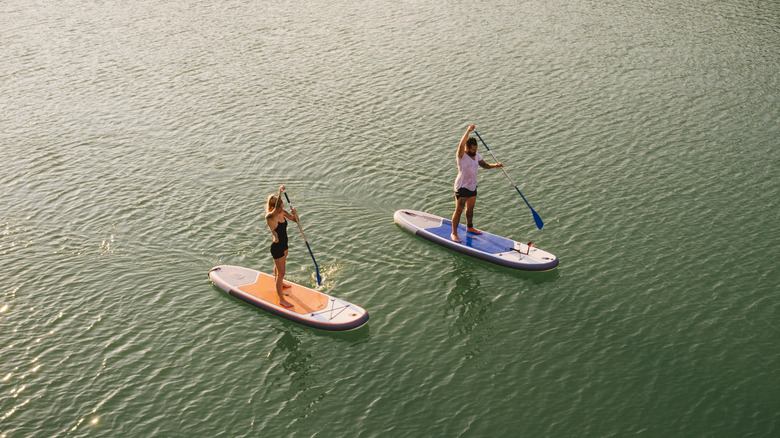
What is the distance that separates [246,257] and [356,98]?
13503mm

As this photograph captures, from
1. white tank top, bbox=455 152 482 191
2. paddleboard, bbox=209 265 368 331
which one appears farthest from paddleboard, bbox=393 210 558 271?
paddleboard, bbox=209 265 368 331

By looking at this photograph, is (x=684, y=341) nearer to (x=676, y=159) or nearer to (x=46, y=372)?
(x=676, y=159)

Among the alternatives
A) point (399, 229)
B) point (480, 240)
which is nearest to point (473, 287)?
point (480, 240)

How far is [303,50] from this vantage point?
126ft

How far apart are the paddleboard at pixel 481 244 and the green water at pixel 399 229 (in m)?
0.37

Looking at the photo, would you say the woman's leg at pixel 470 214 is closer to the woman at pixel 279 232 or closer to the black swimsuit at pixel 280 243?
the woman at pixel 279 232

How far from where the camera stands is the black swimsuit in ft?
57.5

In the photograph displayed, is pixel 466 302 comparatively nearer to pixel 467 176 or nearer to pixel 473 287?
pixel 473 287

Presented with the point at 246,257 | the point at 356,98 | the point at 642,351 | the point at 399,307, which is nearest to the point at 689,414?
the point at 642,351

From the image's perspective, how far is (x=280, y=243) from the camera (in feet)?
58.2

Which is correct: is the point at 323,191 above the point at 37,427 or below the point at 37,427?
above

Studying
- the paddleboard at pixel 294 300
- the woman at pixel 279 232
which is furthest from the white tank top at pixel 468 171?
the woman at pixel 279 232

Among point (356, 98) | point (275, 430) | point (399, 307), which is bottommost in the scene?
point (275, 430)

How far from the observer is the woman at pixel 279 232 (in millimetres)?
17328
